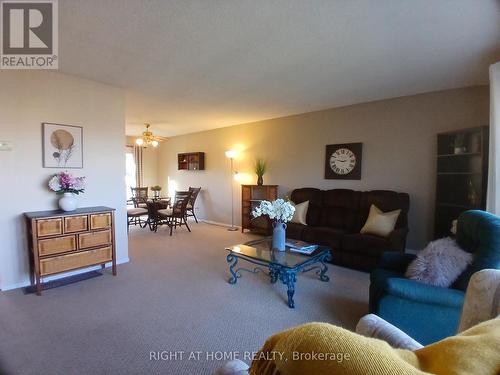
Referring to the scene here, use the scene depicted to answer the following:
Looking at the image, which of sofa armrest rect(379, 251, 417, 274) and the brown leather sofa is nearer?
sofa armrest rect(379, 251, 417, 274)

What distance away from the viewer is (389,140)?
13.2ft

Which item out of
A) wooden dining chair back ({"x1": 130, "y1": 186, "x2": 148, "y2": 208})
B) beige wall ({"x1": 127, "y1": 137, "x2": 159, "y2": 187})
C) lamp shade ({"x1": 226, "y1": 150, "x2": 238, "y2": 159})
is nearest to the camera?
lamp shade ({"x1": 226, "y1": 150, "x2": 238, "y2": 159})

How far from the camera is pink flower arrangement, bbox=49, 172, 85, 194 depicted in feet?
9.81

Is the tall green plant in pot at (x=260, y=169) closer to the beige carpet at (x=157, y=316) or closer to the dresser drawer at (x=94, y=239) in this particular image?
the beige carpet at (x=157, y=316)

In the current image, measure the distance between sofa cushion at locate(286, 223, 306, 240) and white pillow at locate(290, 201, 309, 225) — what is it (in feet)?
0.47

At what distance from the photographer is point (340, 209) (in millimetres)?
4254

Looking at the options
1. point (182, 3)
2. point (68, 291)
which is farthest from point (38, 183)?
point (182, 3)

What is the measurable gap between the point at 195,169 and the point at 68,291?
463 cm

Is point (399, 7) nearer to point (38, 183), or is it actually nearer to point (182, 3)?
point (182, 3)

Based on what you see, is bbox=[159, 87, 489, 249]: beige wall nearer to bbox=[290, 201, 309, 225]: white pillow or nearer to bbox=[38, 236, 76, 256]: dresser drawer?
bbox=[290, 201, 309, 225]: white pillow

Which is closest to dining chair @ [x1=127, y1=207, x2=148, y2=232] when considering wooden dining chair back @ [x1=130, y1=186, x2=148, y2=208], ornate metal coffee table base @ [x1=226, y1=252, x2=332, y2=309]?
wooden dining chair back @ [x1=130, y1=186, x2=148, y2=208]

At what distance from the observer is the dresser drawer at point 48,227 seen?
105 inches

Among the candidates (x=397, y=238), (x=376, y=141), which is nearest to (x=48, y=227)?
(x=397, y=238)

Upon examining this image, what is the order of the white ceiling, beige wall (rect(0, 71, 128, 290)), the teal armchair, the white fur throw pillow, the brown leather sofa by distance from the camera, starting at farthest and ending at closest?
1. the brown leather sofa
2. beige wall (rect(0, 71, 128, 290))
3. the white ceiling
4. the white fur throw pillow
5. the teal armchair
